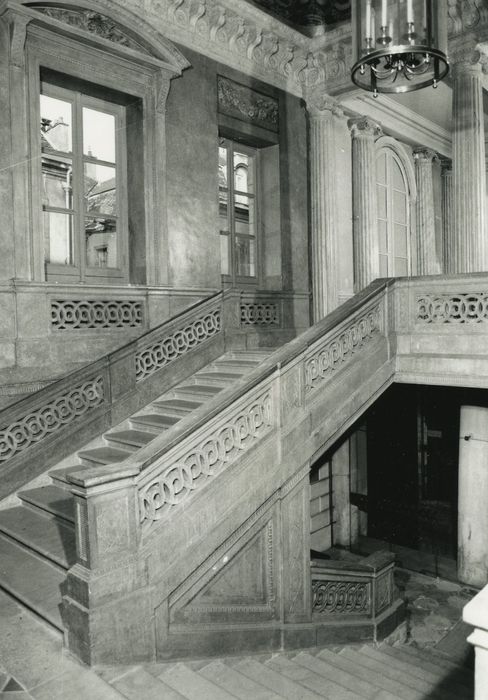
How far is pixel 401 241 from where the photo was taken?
39.1ft

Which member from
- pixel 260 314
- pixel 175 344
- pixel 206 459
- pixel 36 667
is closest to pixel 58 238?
pixel 175 344

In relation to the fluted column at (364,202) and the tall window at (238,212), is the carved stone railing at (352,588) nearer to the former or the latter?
the tall window at (238,212)

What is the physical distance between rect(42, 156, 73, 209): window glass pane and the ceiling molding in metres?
4.76

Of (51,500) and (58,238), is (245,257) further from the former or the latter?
(51,500)

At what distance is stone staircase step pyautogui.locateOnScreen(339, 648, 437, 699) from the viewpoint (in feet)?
14.4

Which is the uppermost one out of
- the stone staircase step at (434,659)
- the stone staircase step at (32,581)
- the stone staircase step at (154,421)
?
the stone staircase step at (154,421)

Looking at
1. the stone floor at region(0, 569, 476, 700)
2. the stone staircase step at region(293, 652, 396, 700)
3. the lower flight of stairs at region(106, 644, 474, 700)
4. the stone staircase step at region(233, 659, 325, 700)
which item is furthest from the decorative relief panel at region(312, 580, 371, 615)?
the stone floor at region(0, 569, 476, 700)

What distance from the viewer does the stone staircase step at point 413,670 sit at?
484cm

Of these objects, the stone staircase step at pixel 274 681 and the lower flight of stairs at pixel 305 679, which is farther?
the stone staircase step at pixel 274 681

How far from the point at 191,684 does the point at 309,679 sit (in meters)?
1.10

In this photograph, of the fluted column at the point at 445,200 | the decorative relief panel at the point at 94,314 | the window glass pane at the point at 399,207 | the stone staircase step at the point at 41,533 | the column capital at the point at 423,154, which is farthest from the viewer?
the fluted column at the point at 445,200

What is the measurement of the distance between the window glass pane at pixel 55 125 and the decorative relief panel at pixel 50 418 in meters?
2.87

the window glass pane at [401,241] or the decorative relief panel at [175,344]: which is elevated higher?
the window glass pane at [401,241]

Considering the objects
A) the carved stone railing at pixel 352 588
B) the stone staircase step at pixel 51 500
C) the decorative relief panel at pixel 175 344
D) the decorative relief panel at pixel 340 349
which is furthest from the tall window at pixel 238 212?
the carved stone railing at pixel 352 588
